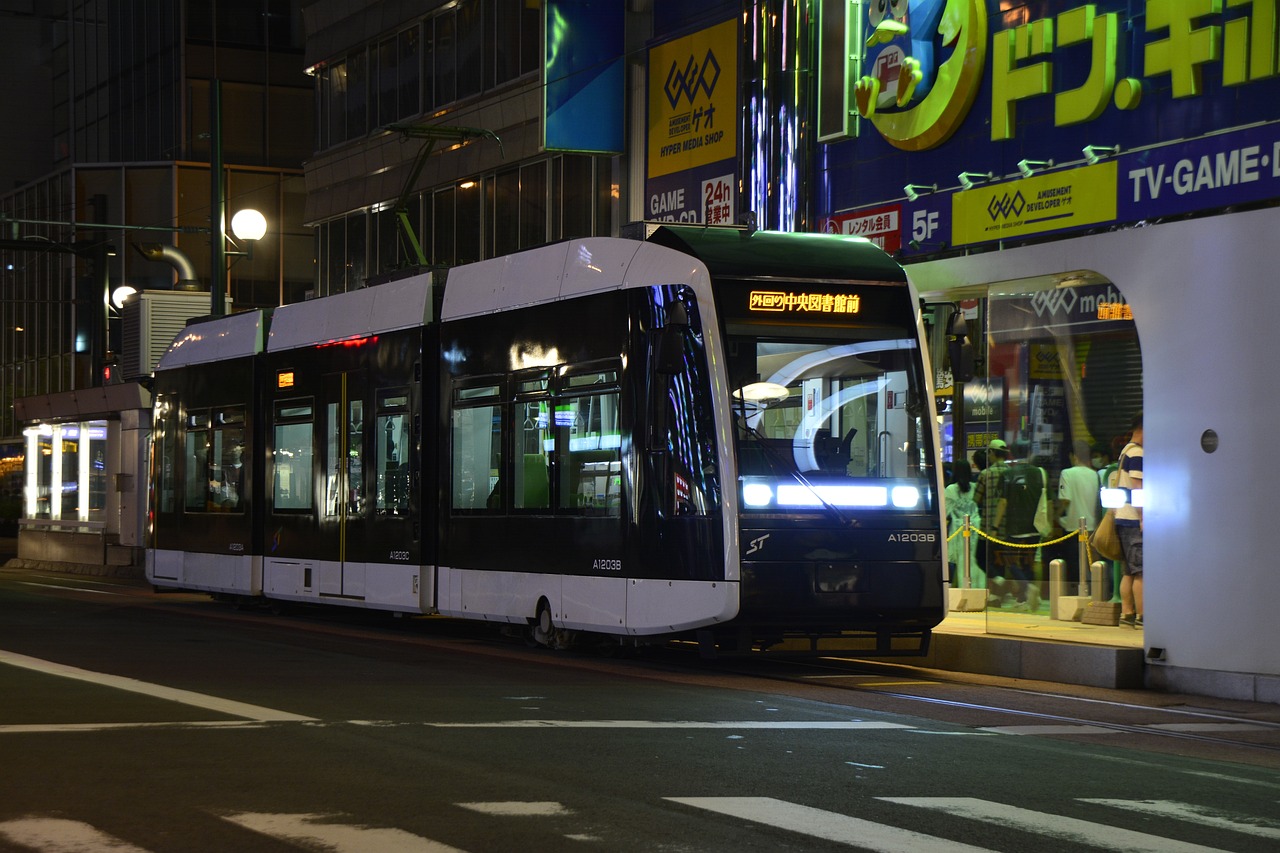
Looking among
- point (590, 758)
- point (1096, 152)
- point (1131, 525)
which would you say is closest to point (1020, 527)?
point (1131, 525)

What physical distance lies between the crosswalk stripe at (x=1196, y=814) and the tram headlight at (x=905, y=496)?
19.7ft

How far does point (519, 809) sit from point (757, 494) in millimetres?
6426

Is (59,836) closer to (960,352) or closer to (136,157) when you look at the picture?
(960,352)

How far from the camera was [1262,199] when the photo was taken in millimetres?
16391

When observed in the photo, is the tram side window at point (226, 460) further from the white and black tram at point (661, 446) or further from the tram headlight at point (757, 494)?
the tram headlight at point (757, 494)

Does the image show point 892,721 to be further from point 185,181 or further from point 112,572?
point 185,181

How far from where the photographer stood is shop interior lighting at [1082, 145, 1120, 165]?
60.3ft

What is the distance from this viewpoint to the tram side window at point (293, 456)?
20625 millimetres

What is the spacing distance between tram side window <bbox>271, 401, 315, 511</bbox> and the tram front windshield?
7.78 meters

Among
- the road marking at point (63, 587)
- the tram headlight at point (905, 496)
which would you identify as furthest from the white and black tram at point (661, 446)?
the road marking at point (63, 587)

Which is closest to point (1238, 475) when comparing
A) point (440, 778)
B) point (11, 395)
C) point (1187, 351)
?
point (1187, 351)

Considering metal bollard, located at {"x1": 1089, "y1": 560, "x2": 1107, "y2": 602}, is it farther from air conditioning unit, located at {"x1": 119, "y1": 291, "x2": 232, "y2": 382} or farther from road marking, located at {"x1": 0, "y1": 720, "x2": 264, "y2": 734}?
air conditioning unit, located at {"x1": 119, "y1": 291, "x2": 232, "y2": 382}

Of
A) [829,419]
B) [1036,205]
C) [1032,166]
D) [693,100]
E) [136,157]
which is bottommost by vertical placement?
[829,419]

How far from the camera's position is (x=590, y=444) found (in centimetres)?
1538
